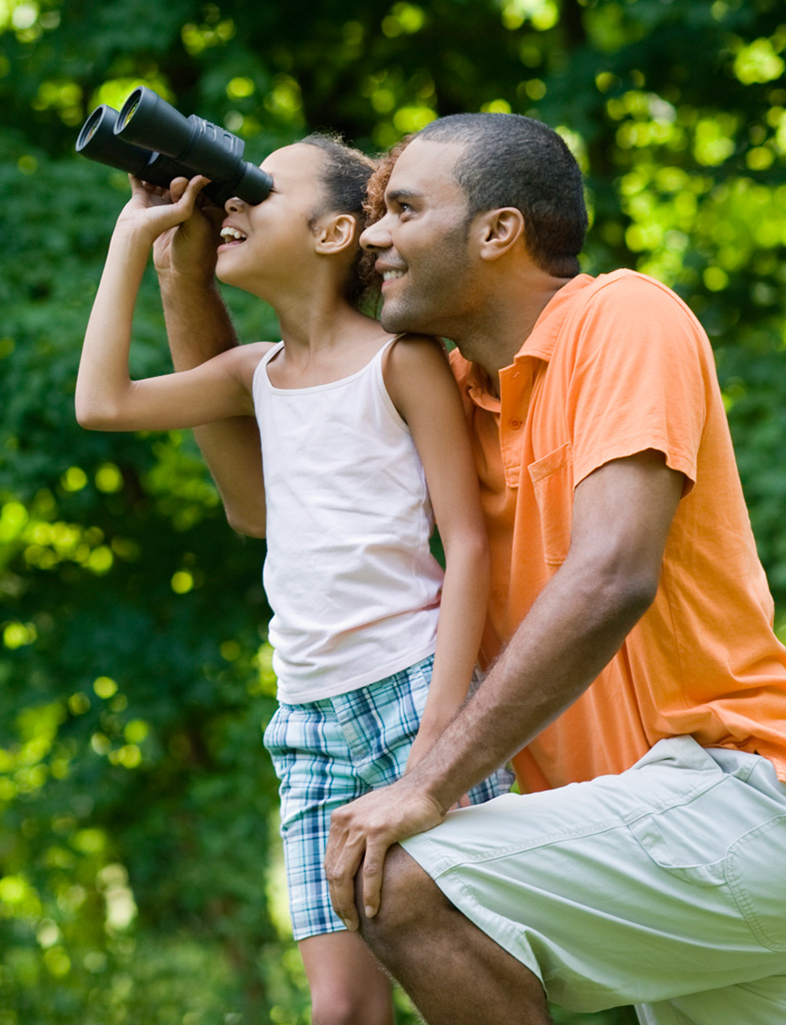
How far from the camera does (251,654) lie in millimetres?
4707

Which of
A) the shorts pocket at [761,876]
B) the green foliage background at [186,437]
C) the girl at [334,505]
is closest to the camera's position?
the shorts pocket at [761,876]

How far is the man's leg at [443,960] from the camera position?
1.55 meters

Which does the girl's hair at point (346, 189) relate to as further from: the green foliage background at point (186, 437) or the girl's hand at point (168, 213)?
the green foliage background at point (186, 437)

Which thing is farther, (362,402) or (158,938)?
(158,938)

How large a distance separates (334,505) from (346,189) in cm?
60

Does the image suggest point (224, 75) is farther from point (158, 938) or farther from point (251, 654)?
point (158, 938)

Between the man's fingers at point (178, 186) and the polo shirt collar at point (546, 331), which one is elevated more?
the man's fingers at point (178, 186)

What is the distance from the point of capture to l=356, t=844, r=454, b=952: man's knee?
5.14 ft

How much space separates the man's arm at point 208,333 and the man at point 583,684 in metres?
0.39

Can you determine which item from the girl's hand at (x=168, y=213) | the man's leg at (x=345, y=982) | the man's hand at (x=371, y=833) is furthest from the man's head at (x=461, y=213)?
the man's leg at (x=345, y=982)

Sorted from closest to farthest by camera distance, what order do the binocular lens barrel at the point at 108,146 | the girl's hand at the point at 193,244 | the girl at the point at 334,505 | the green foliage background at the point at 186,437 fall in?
the girl at the point at 334,505 < the binocular lens barrel at the point at 108,146 < the girl's hand at the point at 193,244 < the green foliage background at the point at 186,437

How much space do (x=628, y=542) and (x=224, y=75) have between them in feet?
11.6

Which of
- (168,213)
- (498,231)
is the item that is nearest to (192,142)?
(168,213)

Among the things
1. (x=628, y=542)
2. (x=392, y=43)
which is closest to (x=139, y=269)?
(x=628, y=542)
